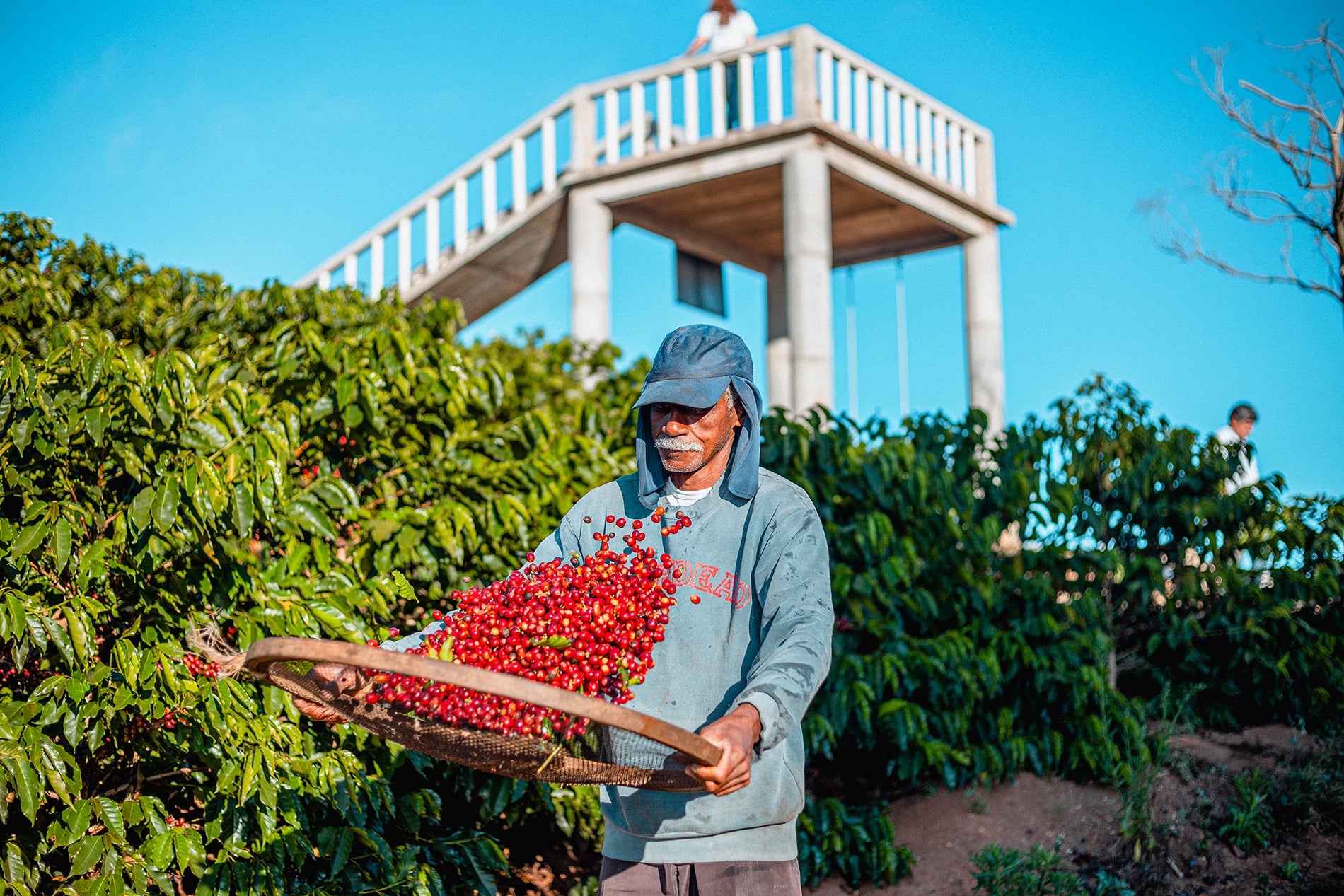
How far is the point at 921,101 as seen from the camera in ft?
36.2

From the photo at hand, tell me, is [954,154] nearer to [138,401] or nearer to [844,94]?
[844,94]

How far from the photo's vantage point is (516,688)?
5.47ft

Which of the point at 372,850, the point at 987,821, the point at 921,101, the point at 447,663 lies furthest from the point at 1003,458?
the point at 921,101

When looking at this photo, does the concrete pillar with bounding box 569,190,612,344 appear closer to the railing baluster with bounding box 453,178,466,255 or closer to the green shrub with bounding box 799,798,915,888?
the railing baluster with bounding box 453,178,466,255

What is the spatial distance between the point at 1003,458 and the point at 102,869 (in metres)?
4.81

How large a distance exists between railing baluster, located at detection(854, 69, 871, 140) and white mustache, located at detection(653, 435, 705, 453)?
844 cm

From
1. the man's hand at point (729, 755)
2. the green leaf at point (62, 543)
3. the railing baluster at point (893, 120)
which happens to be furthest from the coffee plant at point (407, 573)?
the railing baluster at point (893, 120)

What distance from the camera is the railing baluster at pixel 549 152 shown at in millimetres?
11016

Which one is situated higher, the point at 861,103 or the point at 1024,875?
the point at 861,103

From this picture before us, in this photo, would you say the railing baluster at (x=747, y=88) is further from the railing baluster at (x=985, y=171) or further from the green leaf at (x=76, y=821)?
the green leaf at (x=76, y=821)

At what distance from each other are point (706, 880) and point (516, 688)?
898 millimetres

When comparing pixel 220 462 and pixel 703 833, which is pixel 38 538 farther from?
pixel 703 833

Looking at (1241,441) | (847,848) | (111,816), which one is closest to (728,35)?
(1241,441)

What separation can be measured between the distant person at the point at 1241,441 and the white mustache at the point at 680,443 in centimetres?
506
